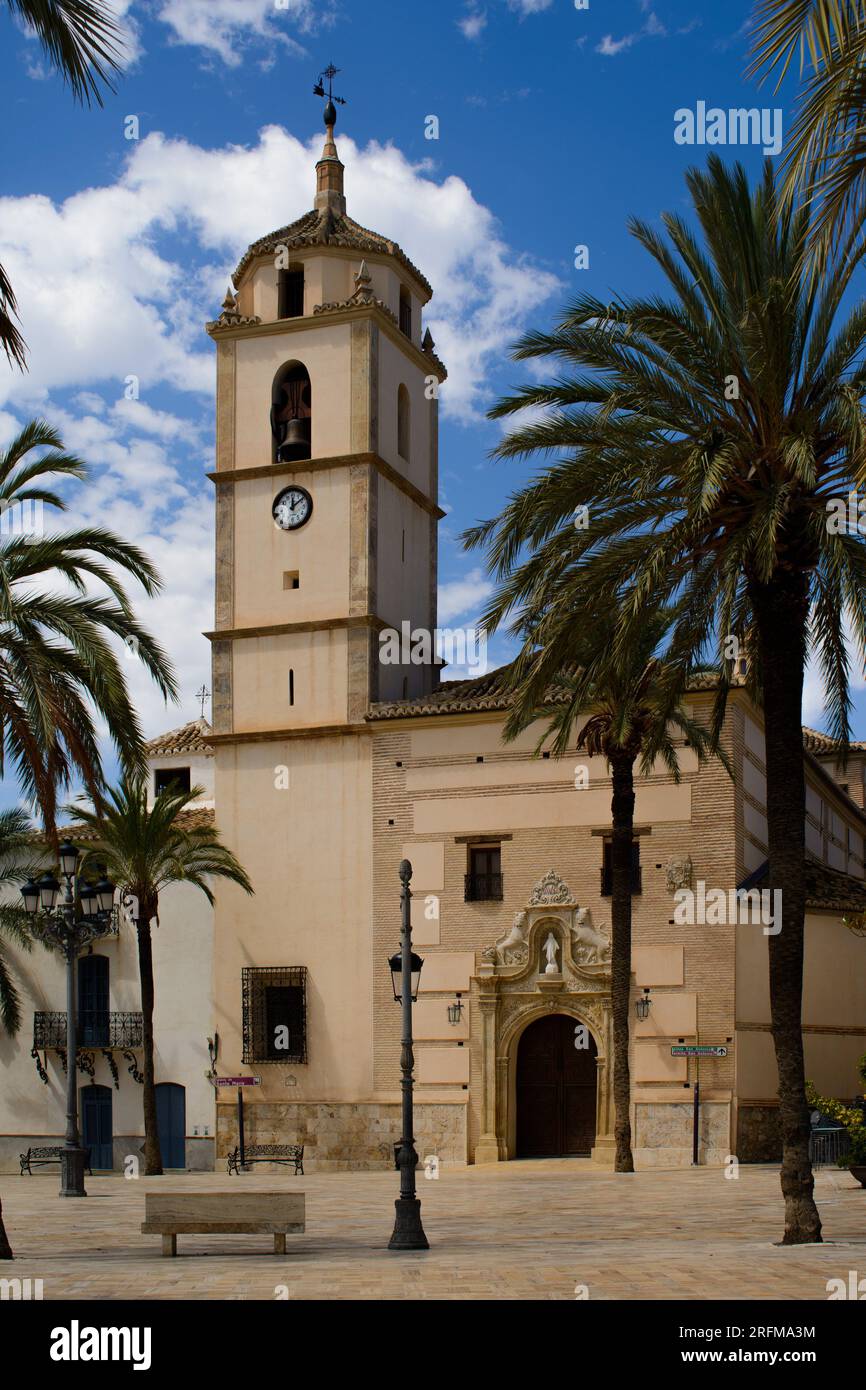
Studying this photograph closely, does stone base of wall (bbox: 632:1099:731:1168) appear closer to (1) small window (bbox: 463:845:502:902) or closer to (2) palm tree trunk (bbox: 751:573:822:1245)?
(1) small window (bbox: 463:845:502:902)

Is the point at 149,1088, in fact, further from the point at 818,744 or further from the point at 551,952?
the point at 818,744

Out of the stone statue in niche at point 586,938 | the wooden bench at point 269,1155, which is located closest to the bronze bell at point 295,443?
the stone statue in niche at point 586,938

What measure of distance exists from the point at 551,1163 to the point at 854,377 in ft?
61.7

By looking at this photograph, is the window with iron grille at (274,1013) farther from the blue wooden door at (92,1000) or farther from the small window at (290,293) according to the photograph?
the small window at (290,293)

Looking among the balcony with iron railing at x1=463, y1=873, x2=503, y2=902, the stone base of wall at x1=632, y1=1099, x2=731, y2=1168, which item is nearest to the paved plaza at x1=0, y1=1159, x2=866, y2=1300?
the stone base of wall at x1=632, y1=1099, x2=731, y2=1168

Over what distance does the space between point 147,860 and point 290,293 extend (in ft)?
44.3

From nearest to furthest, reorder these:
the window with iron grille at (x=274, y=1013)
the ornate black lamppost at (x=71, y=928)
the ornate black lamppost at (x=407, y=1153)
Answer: the ornate black lamppost at (x=407, y=1153) < the ornate black lamppost at (x=71, y=928) < the window with iron grille at (x=274, y=1013)

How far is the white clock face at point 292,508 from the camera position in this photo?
35.8 m

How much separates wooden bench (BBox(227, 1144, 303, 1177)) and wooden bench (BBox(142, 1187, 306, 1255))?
17737 millimetres

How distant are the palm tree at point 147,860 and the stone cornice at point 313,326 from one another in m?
10.5

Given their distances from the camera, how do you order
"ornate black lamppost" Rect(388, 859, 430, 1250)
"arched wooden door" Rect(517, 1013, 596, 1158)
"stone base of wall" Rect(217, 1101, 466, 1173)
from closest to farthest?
"ornate black lamppost" Rect(388, 859, 430, 1250), "arched wooden door" Rect(517, 1013, 596, 1158), "stone base of wall" Rect(217, 1101, 466, 1173)

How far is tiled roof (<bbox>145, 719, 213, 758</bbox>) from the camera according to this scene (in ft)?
138
